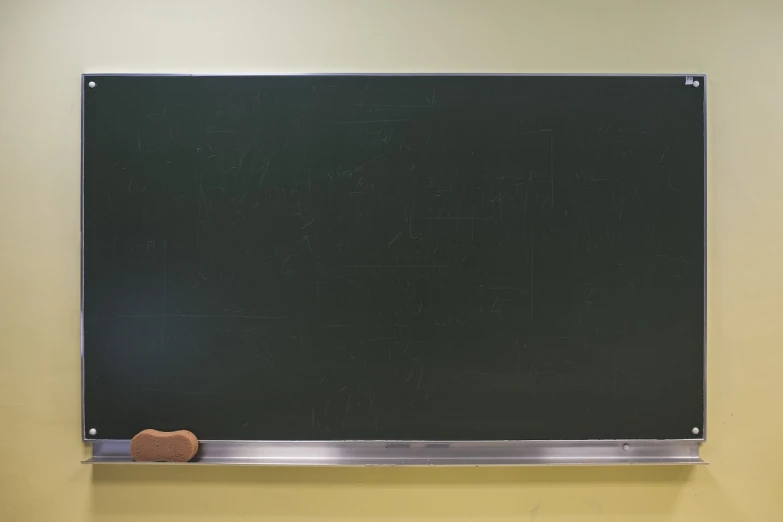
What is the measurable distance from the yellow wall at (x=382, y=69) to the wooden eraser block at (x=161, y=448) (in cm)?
13

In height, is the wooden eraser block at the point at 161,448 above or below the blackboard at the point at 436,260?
below

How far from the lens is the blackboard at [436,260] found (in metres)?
1.68

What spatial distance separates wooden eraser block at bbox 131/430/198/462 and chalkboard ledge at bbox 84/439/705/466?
0.23ft

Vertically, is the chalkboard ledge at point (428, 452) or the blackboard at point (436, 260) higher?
the blackboard at point (436, 260)

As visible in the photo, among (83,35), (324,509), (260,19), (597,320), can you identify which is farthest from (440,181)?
(83,35)

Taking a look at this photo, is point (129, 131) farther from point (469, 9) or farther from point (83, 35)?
point (469, 9)

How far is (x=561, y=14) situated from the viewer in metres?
1.72

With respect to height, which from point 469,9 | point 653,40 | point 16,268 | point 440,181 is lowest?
point 16,268

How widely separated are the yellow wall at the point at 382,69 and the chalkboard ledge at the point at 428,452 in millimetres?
68

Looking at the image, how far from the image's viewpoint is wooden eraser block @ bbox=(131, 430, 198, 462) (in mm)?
1629

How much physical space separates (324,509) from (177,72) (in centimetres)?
166

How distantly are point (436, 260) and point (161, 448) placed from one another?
1143 millimetres

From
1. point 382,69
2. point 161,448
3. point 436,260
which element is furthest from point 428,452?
point 382,69

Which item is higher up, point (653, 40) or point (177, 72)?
point (653, 40)
